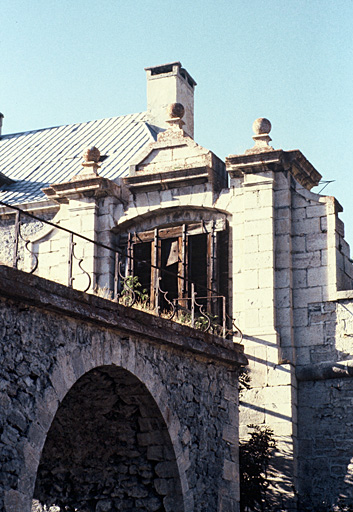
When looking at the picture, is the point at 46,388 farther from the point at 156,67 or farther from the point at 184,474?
the point at 156,67

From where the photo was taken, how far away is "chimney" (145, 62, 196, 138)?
19766 millimetres

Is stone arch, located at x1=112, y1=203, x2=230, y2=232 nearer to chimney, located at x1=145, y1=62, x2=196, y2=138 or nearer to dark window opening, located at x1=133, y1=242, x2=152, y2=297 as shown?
dark window opening, located at x1=133, y1=242, x2=152, y2=297

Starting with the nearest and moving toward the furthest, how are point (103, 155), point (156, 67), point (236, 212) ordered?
point (236, 212) < point (103, 155) < point (156, 67)

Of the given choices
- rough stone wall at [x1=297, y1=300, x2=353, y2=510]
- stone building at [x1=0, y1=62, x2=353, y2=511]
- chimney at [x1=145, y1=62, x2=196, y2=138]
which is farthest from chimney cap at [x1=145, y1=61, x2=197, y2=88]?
rough stone wall at [x1=297, y1=300, x2=353, y2=510]

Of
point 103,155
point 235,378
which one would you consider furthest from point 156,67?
point 235,378

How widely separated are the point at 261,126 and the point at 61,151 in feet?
19.6

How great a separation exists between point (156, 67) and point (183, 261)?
6922 millimetres

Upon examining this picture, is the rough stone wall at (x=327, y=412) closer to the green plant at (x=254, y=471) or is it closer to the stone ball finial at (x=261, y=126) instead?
the green plant at (x=254, y=471)

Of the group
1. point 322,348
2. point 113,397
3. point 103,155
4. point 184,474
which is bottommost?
point 184,474

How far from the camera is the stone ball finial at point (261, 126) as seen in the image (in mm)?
15047

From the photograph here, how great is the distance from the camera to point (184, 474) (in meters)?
10.6

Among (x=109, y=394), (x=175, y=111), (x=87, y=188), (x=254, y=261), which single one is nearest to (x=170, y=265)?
(x=254, y=261)

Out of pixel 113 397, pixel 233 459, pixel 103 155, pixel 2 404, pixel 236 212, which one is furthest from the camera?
pixel 103 155

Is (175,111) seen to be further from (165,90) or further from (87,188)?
(165,90)
